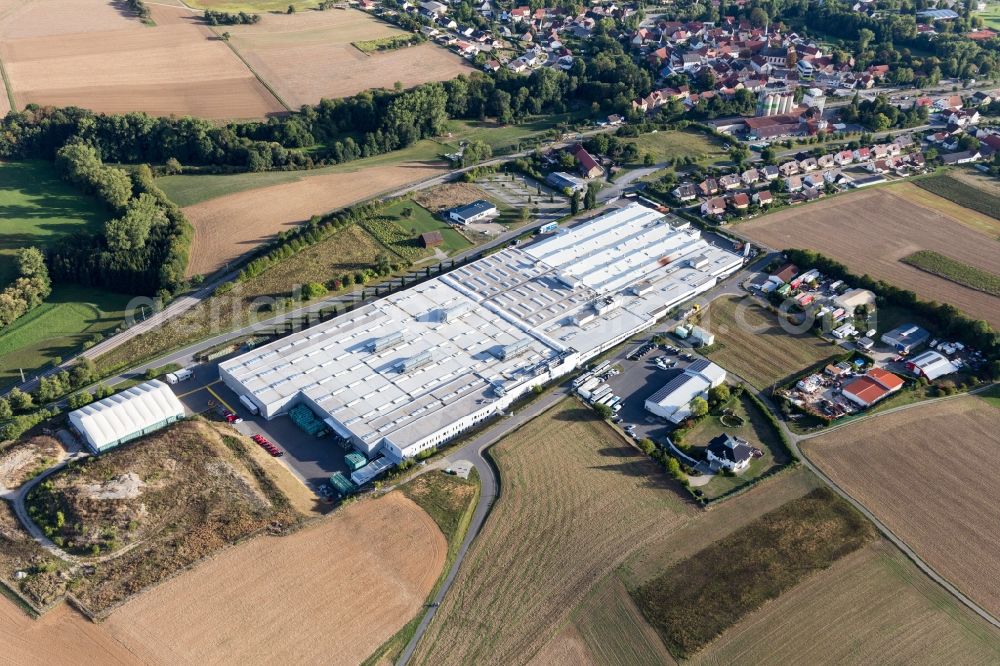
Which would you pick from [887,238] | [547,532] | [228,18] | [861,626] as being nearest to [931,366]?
[887,238]

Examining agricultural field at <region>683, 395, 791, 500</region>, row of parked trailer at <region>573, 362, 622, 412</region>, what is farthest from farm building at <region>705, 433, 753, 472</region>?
row of parked trailer at <region>573, 362, 622, 412</region>

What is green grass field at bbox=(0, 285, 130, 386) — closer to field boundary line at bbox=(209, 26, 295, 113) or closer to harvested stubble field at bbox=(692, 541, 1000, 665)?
field boundary line at bbox=(209, 26, 295, 113)

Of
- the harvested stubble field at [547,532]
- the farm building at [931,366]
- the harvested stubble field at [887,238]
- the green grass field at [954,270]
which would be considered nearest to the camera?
the harvested stubble field at [547,532]

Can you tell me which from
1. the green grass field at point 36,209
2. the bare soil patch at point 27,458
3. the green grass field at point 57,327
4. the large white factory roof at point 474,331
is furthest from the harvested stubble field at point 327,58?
the bare soil patch at point 27,458

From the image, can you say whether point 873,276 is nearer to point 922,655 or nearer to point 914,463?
point 914,463

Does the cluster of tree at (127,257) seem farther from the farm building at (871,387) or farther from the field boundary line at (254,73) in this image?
the farm building at (871,387)
